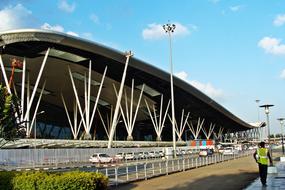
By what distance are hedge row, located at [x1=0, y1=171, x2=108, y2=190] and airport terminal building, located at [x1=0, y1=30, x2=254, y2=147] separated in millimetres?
31021

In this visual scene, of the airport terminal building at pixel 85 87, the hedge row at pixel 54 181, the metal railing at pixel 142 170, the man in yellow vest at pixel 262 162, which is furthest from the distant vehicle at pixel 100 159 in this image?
the hedge row at pixel 54 181

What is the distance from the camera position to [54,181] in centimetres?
1212

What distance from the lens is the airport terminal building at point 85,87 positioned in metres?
55.5

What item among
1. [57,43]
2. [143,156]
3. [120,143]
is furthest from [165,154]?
[120,143]

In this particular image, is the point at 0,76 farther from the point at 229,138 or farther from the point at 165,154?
the point at 229,138

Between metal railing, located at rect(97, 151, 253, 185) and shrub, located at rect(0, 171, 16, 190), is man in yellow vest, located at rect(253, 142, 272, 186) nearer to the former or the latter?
metal railing, located at rect(97, 151, 253, 185)

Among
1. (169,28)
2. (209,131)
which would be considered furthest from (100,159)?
(209,131)

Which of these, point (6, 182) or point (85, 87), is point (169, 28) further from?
point (6, 182)

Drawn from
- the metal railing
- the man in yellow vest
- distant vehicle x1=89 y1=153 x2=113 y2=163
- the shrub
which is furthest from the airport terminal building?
the man in yellow vest

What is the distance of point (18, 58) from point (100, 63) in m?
12.8

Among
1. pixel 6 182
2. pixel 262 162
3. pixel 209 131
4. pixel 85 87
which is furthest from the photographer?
pixel 209 131

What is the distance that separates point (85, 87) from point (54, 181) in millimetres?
54674

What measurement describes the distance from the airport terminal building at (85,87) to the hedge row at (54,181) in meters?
31.0

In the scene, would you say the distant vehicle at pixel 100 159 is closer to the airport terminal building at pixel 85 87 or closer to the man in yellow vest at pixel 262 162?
the airport terminal building at pixel 85 87
